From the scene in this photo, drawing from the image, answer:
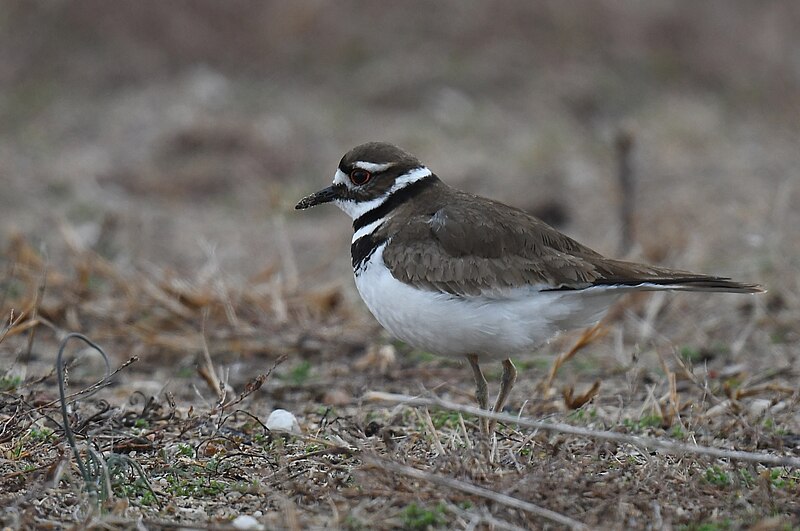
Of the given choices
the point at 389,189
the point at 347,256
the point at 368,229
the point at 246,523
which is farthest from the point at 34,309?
the point at 347,256

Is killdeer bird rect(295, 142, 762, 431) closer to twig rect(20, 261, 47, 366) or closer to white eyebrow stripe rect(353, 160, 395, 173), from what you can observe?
white eyebrow stripe rect(353, 160, 395, 173)

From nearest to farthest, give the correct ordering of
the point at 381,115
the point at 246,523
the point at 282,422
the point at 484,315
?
the point at 246,523
the point at 484,315
the point at 282,422
the point at 381,115

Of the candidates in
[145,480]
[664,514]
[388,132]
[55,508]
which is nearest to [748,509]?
[664,514]

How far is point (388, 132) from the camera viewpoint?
920 cm

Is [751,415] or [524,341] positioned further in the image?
[751,415]

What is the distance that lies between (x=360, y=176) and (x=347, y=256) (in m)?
3.07

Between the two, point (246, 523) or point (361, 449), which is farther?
point (361, 449)

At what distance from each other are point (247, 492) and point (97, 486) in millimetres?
459

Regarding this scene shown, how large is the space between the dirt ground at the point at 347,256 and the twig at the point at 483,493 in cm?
2

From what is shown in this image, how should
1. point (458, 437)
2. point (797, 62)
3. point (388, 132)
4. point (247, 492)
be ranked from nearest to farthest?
point (247, 492)
point (458, 437)
point (388, 132)
point (797, 62)

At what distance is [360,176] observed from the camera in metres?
4.08

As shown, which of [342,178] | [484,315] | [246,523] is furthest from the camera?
[342,178]

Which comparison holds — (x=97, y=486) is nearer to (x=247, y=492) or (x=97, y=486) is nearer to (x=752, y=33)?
(x=247, y=492)

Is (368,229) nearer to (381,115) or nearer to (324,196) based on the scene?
(324,196)
